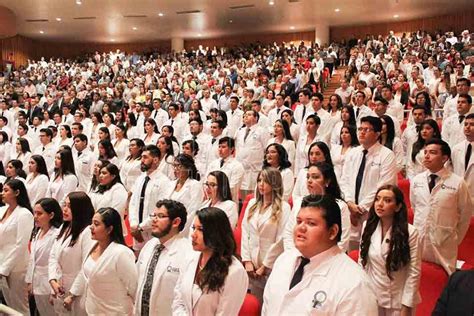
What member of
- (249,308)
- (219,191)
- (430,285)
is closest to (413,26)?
(219,191)

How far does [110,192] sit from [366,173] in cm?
256

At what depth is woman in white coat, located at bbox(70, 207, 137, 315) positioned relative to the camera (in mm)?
3758

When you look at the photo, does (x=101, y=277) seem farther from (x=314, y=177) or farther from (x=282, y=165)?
(x=282, y=165)

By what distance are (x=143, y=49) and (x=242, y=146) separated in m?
20.3

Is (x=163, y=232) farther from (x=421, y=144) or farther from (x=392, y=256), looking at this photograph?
(x=421, y=144)

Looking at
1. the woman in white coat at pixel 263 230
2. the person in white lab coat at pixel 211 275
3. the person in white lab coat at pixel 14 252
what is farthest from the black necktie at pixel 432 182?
the person in white lab coat at pixel 14 252

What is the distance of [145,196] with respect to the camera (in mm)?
5609

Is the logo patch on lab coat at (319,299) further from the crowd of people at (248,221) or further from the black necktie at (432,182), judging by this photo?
the black necktie at (432,182)

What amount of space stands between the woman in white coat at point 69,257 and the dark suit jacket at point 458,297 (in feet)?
9.27

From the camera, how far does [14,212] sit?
504 cm

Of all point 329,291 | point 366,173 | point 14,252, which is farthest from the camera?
point 366,173

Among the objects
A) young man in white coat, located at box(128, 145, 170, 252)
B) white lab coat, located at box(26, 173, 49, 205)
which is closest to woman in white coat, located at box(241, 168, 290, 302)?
young man in white coat, located at box(128, 145, 170, 252)

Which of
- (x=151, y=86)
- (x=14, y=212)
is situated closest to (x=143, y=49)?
(x=151, y=86)

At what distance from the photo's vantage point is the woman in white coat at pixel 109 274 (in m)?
3.76
